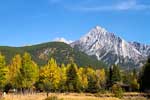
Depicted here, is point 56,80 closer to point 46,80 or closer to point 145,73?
point 46,80

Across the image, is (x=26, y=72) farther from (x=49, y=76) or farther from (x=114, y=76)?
(x=114, y=76)

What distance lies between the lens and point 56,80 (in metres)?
97.4

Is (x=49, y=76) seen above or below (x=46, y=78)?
above

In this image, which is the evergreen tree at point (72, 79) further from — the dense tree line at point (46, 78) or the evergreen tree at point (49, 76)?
the evergreen tree at point (49, 76)

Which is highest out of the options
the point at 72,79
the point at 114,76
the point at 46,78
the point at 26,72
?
the point at 114,76

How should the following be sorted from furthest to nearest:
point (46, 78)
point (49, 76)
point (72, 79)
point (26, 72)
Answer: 1. point (72, 79)
2. point (46, 78)
3. point (49, 76)
4. point (26, 72)

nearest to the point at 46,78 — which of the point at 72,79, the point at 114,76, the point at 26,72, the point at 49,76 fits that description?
the point at 49,76

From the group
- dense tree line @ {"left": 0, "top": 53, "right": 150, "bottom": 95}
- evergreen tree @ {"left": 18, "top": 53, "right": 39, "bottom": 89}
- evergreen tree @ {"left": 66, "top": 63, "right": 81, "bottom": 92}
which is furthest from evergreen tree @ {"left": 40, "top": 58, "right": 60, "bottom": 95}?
evergreen tree @ {"left": 66, "top": 63, "right": 81, "bottom": 92}

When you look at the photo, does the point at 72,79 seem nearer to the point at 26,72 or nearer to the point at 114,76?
the point at 114,76

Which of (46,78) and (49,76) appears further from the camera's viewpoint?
(46,78)

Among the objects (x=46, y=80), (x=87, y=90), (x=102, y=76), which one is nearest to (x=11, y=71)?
(x=46, y=80)

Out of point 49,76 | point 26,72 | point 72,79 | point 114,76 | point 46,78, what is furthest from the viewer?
point 114,76

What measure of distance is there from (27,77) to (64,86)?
30.6m

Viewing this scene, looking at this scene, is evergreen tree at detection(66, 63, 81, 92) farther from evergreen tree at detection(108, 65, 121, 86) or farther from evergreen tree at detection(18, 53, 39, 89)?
evergreen tree at detection(18, 53, 39, 89)
